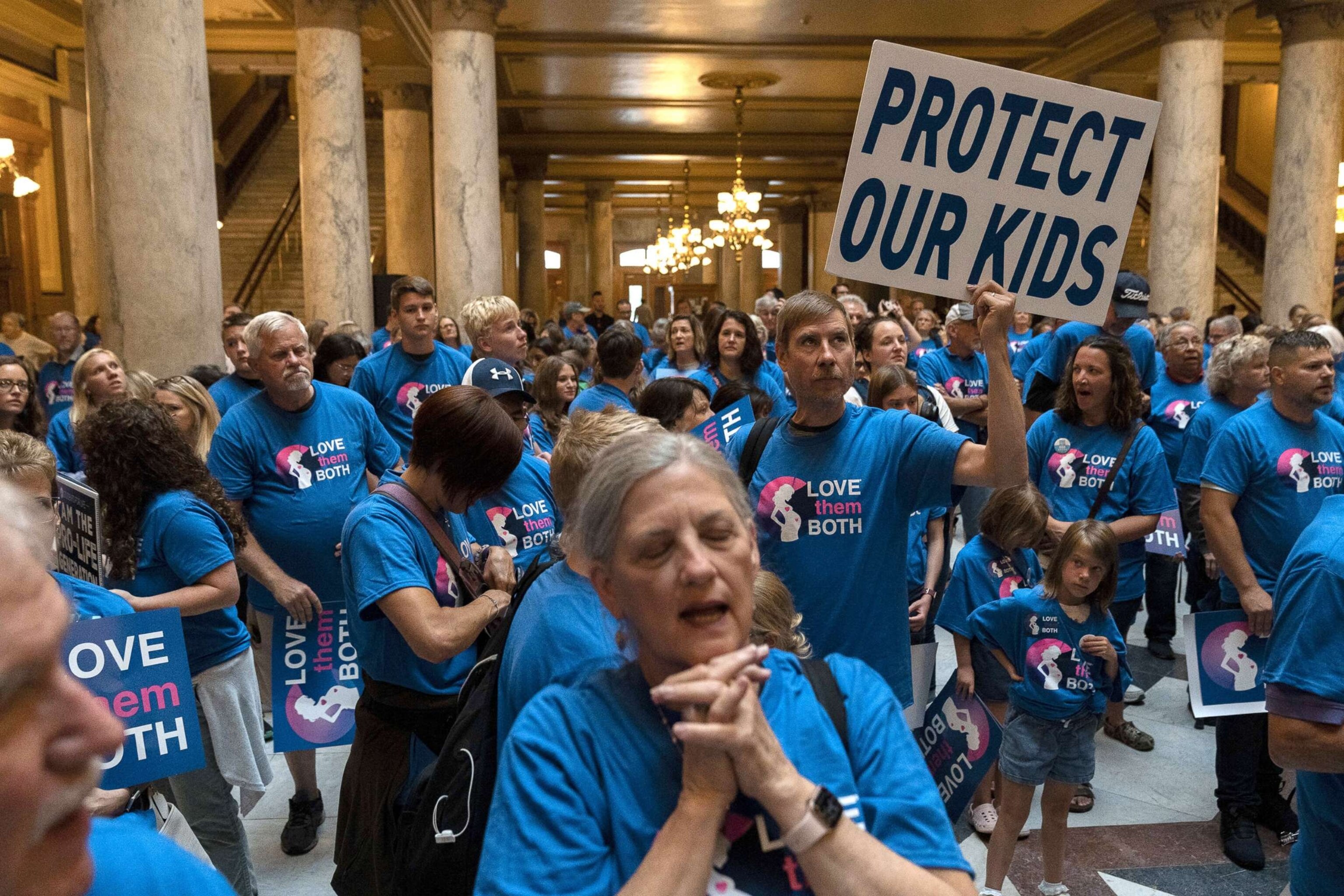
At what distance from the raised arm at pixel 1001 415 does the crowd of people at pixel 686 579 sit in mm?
10

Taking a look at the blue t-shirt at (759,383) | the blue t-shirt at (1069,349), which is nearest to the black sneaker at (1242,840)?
the blue t-shirt at (1069,349)

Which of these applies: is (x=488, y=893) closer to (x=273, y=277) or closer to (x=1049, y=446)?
(x=1049, y=446)

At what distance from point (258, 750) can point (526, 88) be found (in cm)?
1872

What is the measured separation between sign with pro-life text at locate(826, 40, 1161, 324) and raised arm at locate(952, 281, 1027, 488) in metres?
0.22

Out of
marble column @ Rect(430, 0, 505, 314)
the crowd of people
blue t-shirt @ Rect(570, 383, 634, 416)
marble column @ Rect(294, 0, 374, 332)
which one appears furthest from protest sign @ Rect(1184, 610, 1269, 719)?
marble column @ Rect(294, 0, 374, 332)

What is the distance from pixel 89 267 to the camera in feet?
55.6

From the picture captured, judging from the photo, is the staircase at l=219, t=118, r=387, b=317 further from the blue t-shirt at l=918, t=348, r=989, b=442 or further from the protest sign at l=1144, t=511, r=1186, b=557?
the protest sign at l=1144, t=511, r=1186, b=557

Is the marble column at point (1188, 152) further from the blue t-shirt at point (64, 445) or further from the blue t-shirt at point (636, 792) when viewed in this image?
the blue t-shirt at point (636, 792)

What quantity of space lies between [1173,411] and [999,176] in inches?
171

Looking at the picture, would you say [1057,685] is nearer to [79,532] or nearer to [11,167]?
[79,532]

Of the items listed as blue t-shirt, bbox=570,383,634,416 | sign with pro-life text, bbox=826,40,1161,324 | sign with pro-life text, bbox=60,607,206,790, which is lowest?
sign with pro-life text, bbox=60,607,206,790

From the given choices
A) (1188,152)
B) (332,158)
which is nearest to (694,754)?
(332,158)

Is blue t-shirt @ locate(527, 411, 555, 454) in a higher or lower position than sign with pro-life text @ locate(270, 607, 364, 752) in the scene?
higher

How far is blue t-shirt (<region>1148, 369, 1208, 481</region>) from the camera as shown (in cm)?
679
